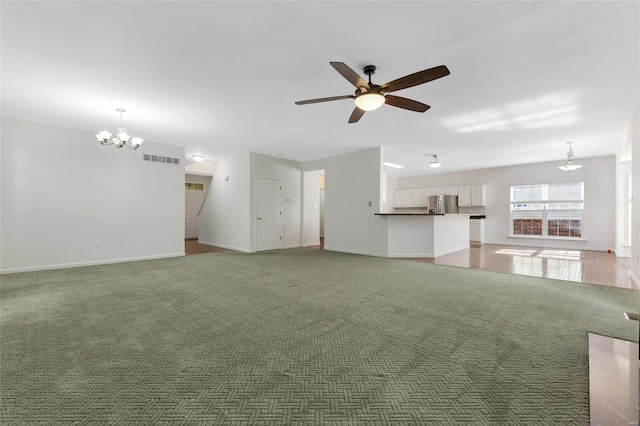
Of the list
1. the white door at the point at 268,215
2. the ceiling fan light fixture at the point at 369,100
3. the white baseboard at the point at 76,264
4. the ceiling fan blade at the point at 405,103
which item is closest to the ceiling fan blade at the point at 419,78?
the ceiling fan light fixture at the point at 369,100

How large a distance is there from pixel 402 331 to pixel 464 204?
350 inches

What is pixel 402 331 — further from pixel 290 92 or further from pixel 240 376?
pixel 290 92

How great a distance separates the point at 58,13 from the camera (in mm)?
2322

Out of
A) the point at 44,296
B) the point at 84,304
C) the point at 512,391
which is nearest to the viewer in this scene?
the point at 512,391

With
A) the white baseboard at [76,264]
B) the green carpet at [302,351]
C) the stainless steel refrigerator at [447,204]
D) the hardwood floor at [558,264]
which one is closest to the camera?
the green carpet at [302,351]

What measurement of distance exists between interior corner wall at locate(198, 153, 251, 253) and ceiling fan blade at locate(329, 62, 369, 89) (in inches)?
207

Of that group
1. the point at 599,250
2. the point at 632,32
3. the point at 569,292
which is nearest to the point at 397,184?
the point at 599,250

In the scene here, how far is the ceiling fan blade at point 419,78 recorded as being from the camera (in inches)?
93.2

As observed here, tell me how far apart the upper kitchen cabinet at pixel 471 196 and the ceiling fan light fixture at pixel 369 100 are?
8.19 m

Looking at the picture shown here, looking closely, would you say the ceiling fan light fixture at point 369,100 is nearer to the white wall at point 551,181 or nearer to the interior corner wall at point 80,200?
the interior corner wall at point 80,200

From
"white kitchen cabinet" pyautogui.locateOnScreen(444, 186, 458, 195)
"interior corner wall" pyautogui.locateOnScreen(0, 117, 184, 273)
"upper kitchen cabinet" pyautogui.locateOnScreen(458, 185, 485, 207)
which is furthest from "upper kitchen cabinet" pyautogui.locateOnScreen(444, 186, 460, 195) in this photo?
"interior corner wall" pyautogui.locateOnScreen(0, 117, 184, 273)

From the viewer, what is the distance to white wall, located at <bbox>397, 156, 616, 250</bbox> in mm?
7496

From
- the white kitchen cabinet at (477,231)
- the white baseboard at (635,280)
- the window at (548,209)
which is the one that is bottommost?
the white baseboard at (635,280)

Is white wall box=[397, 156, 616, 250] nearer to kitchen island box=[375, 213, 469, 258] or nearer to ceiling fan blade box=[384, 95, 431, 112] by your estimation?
kitchen island box=[375, 213, 469, 258]
